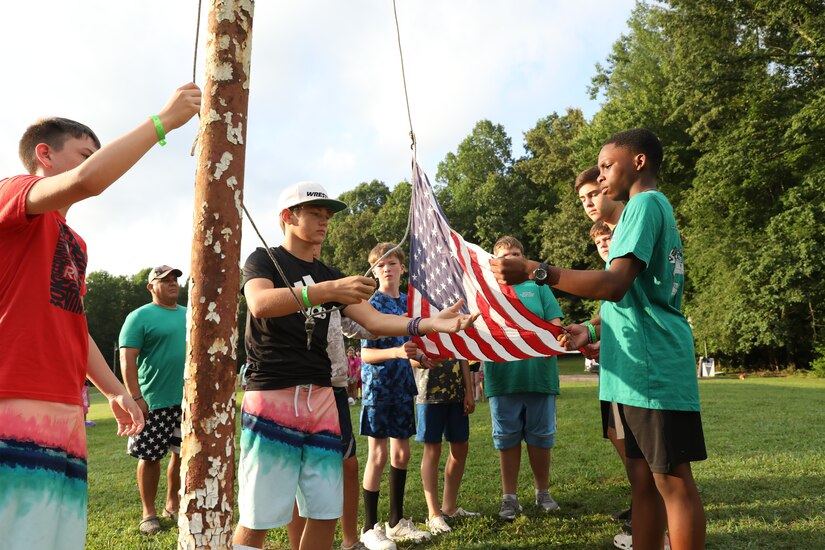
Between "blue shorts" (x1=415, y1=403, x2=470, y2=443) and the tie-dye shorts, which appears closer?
the tie-dye shorts

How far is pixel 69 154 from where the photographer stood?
105 inches

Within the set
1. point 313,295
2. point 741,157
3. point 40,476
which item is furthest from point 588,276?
point 741,157

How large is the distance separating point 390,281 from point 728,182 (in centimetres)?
3088

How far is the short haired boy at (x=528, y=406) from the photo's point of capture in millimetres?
5898

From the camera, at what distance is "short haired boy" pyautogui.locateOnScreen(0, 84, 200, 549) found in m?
2.24

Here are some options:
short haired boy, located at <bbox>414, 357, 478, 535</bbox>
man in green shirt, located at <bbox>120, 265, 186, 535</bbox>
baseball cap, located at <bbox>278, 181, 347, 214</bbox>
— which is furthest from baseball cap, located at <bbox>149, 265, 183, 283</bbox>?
baseball cap, located at <bbox>278, 181, 347, 214</bbox>

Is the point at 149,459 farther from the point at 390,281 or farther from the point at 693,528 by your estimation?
the point at 693,528

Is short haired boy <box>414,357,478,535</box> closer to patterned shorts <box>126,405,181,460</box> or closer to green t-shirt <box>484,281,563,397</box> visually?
green t-shirt <box>484,281,563,397</box>

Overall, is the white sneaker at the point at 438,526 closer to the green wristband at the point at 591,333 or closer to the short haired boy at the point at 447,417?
the short haired boy at the point at 447,417

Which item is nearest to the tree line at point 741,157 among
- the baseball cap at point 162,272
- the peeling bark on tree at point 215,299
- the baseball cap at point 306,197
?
the baseball cap at point 162,272

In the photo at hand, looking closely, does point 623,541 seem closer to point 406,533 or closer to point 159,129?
point 406,533

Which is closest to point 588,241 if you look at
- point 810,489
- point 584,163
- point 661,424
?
point 584,163

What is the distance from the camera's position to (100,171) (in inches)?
83.4

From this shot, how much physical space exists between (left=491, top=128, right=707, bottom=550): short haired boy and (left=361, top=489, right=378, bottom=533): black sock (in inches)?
94.7
